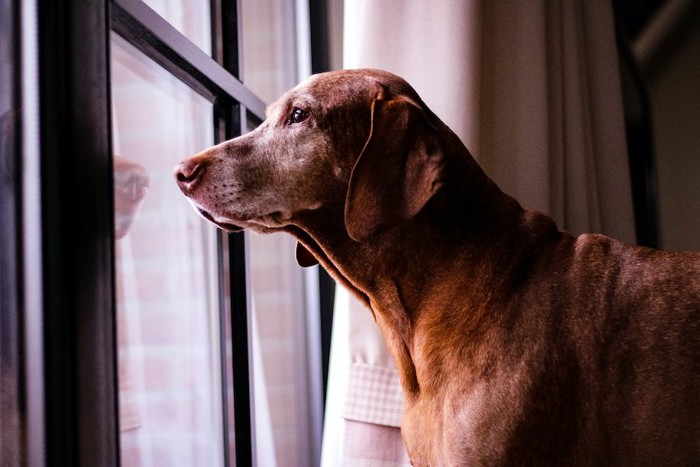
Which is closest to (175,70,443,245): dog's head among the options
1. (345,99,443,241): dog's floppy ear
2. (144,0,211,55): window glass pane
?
(345,99,443,241): dog's floppy ear

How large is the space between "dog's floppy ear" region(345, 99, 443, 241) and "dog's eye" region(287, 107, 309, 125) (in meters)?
0.13

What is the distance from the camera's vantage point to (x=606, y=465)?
2.81ft

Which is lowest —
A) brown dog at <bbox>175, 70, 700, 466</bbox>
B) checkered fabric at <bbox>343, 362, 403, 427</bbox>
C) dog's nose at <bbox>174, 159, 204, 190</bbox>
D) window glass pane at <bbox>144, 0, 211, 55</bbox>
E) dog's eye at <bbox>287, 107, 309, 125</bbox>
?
checkered fabric at <bbox>343, 362, 403, 427</bbox>

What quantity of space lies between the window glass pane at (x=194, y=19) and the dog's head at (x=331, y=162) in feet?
1.64

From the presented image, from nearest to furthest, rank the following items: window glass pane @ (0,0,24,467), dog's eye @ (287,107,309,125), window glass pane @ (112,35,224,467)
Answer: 1. window glass pane @ (0,0,24,467)
2. dog's eye @ (287,107,309,125)
3. window glass pane @ (112,35,224,467)

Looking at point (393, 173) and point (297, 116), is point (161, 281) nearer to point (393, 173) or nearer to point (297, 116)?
point (297, 116)

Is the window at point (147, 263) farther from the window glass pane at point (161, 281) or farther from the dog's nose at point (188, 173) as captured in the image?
the dog's nose at point (188, 173)

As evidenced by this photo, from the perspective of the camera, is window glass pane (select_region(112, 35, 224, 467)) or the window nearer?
the window

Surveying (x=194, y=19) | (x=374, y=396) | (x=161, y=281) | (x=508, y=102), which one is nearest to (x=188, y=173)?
(x=161, y=281)

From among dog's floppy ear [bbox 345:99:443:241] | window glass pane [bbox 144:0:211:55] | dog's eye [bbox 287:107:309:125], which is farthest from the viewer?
window glass pane [bbox 144:0:211:55]

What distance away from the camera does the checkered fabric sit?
3.95ft

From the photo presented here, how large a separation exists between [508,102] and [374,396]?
779mm

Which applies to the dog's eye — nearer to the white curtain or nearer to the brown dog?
the brown dog

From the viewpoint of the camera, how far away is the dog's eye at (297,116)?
1.02m
